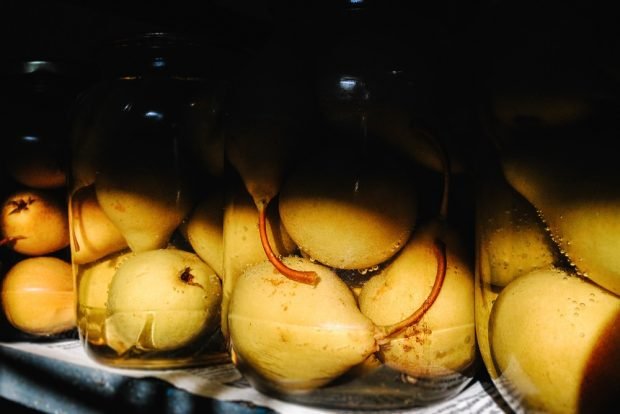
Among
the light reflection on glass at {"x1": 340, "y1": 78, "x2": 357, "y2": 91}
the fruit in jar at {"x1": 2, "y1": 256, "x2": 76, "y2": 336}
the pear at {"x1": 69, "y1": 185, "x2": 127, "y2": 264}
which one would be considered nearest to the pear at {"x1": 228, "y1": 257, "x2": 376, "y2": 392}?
the light reflection on glass at {"x1": 340, "y1": 78, "x2": 357, "y2": 91}

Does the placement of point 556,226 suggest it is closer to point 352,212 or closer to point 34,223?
point 352,212

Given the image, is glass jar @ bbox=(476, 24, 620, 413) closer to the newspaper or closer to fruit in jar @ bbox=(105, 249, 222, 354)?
the newspaper

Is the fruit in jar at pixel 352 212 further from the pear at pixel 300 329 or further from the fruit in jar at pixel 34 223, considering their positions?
the fruit in jar at pixel 34 223

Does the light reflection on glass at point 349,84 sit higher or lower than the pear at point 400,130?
higher

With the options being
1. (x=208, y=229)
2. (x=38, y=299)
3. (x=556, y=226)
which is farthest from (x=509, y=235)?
(x=38, y=299)

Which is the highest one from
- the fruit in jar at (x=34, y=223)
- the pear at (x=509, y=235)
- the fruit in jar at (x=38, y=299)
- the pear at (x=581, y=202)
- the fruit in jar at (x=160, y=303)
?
the pear at (x=581, y=202)

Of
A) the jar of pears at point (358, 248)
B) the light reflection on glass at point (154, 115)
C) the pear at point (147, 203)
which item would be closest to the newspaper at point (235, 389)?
the jar of pears at point (358, 248)
